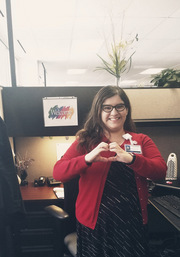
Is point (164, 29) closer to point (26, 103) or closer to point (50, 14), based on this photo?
point (50, 14)

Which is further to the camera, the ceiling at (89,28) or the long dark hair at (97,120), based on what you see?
the ceiling at (89,28)

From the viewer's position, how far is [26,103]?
1.39 meters

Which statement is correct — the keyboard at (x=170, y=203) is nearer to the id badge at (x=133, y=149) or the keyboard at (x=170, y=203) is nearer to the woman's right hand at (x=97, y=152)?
the id badge at (x=133, y=149)

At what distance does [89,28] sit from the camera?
10.2 ft

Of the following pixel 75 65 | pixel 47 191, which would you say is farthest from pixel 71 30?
pixel 47 191

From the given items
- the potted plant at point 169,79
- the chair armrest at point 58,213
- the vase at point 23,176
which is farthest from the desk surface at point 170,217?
the vase at point 23,176

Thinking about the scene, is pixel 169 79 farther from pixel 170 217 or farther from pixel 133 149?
pixel 170 217

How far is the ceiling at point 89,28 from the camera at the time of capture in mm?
2436

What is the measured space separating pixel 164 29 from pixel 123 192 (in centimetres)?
319

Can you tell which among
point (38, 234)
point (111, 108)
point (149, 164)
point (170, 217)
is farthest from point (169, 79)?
point (38, 234)

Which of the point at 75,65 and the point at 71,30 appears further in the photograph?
the point at 75,65

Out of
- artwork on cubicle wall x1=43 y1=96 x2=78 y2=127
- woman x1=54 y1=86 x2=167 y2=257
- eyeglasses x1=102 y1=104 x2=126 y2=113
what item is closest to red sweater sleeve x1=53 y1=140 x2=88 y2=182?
woman x1=54 y1=86 x2=167 y2=257

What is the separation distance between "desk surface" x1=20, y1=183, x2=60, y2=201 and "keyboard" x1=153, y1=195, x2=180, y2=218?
0.72 m

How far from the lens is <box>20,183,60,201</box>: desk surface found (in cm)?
135
